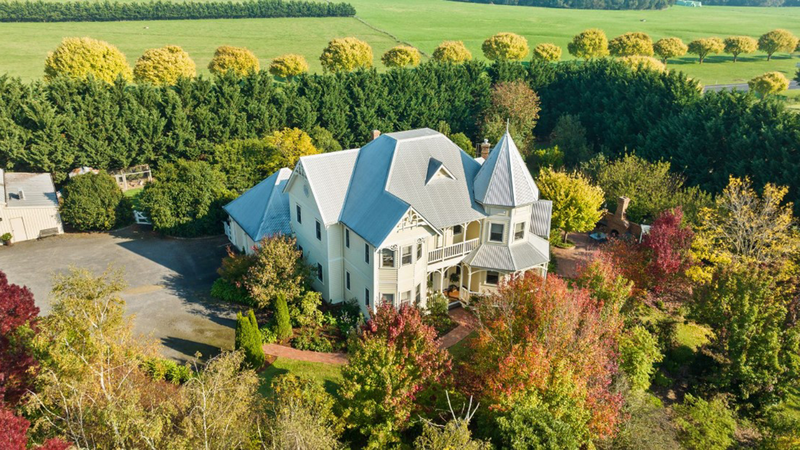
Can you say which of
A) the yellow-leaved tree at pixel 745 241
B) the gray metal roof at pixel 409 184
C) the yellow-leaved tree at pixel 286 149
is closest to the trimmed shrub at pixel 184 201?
the yellow-leaved tree at pixel 286 149

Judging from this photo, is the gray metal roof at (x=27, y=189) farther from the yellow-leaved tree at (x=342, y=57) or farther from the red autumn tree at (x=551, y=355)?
the yellow-leaved tree at (x=342, y=57)

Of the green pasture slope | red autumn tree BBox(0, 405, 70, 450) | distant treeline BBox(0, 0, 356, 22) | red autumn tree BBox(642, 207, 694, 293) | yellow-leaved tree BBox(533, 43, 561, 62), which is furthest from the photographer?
distant treeline BBox(0, 0, 356, 22)

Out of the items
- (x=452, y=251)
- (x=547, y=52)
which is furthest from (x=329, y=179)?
(x=547, y=52)

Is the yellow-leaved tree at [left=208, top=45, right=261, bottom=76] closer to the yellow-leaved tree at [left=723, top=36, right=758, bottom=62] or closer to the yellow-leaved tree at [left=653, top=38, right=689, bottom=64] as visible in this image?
the yellow-leaved tree at [left=653, top=38, right=689, bottom=64]

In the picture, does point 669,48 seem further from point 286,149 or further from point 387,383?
point 387,383

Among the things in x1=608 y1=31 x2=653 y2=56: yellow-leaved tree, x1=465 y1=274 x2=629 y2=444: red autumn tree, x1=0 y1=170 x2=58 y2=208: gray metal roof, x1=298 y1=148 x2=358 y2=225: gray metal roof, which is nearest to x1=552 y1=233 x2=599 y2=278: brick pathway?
x1=465 y1=274 x2=629 y2=444: red autumn tree

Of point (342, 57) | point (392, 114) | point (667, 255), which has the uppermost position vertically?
point (342, 57)
